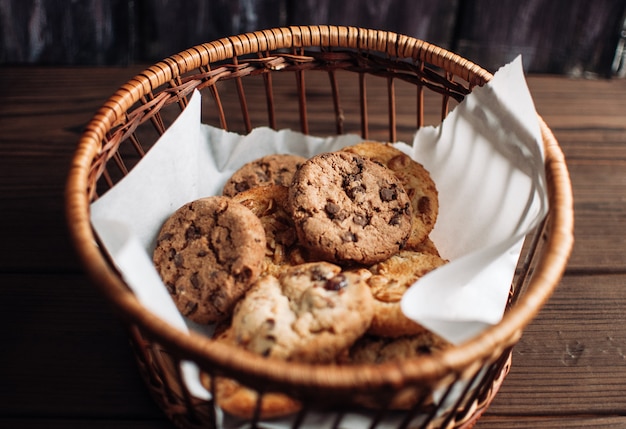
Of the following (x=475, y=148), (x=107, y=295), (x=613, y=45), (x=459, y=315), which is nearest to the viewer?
(x=107, y=295)

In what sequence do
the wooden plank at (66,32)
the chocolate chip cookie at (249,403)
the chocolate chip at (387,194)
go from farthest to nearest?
1. the wooden plank at (66,32)
2. the chocolate chip at (387,194)
3. the chocolate chip cookie at (249,403)

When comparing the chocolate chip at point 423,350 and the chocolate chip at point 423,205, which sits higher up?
the chocolate chip at point 423,205

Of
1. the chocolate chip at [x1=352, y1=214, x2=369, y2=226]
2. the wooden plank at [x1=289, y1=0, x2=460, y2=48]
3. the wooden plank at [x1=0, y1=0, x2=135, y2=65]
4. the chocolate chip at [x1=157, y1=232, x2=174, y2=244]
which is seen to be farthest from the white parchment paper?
the wooden plank at [x1=0, y1=0, x2=135, y2=65]

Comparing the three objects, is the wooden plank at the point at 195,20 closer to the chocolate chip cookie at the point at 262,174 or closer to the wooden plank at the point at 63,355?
the chocolate chip cookie at the point at 262,174

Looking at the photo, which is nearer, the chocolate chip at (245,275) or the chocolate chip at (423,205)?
the chocolate chip at (245,275)

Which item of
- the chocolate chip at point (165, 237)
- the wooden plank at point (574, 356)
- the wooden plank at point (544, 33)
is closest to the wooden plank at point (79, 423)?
the chocolate chip at point (165, 237)

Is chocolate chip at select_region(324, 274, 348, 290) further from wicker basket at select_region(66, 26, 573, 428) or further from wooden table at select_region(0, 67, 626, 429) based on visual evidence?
wooden table at select_region(0, 67, 626, 429)

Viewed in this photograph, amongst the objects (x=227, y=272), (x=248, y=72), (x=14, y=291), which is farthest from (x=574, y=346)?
(x=14, y=291)

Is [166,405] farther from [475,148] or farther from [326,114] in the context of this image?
[326,114]
